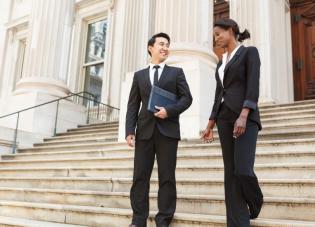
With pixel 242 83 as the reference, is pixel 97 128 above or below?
above

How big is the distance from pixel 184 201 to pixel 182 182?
0.49m

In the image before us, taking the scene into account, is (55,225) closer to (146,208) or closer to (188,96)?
(146,208)

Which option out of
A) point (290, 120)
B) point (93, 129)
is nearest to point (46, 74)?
point (93, 129)

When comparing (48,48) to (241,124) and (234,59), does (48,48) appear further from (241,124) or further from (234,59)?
(241,124)

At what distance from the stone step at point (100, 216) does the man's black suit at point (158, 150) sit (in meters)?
0.31

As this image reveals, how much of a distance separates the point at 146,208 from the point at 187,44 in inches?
175

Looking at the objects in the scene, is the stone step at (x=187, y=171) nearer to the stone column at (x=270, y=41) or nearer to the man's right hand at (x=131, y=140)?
the man's right hand at (x=131, y=140)

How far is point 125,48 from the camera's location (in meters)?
13.2

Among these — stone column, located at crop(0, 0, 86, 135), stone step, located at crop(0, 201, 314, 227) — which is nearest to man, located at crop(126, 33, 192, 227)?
stone step, located at crop(0, 201, 314, 227)

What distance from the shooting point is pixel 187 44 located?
7285 mm

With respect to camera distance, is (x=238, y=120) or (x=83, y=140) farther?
(x=83, y=140)

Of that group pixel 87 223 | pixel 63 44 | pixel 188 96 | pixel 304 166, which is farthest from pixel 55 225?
pixel 63 44

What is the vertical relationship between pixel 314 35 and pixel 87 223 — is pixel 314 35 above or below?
above

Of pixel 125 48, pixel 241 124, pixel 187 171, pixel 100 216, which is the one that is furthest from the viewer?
pixel 125 48
